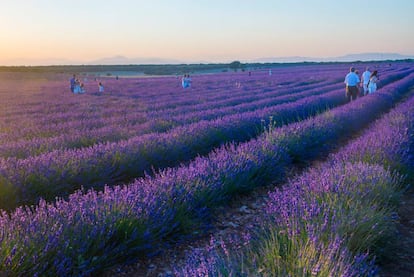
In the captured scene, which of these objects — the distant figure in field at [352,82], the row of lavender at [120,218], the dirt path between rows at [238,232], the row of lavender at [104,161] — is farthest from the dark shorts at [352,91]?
the row of lavender at [120,218]

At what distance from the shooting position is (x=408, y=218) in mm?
3893

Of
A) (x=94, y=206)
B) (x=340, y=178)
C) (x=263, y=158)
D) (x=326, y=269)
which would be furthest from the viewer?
(x=263, y=158)

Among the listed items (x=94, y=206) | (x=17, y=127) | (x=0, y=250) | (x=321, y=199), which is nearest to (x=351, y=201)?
(x=321, y=199)

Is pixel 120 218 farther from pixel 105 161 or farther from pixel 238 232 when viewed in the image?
pixel 105 161

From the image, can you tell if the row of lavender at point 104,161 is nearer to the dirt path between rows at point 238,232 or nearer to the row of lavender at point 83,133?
the row of lavender at point 83,133

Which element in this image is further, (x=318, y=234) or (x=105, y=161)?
(x=105, y=161)

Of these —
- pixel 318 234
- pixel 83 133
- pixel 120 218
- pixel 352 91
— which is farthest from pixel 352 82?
pixel 120 218

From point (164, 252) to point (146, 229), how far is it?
0.30 metres

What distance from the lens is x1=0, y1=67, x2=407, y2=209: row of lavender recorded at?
403 cm

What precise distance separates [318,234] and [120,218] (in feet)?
4.60

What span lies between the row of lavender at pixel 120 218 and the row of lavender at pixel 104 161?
20.7 inches

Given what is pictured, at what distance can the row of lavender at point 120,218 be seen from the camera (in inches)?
93.1

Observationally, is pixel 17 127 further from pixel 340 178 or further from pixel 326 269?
pixel 326 269

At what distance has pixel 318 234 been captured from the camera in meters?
2.52
